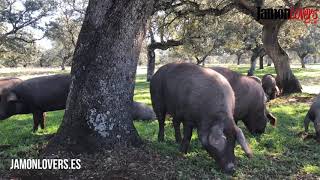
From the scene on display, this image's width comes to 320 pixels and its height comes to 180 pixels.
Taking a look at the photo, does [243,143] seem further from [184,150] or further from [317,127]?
[317,127]

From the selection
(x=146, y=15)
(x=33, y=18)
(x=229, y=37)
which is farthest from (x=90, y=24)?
(x=33, y=18)

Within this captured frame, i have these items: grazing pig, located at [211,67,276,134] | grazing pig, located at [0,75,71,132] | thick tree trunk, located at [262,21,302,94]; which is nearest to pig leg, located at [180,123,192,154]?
grazing pig, located at [211,67,276,134]

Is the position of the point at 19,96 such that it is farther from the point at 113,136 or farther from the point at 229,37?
the point at 229,37

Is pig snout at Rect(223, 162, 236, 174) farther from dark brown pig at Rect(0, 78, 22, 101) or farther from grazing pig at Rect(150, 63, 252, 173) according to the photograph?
dark brown pig at Rect(0, 78, 22, 101)

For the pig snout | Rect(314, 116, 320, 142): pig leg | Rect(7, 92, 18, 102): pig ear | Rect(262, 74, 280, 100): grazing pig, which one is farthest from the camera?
Rect(262, 74, 280, 100): grazing pig

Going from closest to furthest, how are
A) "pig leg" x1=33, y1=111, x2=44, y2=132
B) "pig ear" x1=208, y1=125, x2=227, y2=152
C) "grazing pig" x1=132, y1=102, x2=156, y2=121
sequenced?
"pig ear" x1=208, y1=125, x2=227, y2=152
"pig leg" x1=33, y1=111, x2=44, y2=132
"grazing pig" x1=132, y1=102, x2=156, y2=121

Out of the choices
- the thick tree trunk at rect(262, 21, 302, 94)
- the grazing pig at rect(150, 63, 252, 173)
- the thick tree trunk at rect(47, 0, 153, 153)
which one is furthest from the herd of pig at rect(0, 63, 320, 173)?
the thick tree trunk at rect(262, 21, 302, 94)

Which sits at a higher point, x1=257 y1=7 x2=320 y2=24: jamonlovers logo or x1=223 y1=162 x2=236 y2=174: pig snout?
x1=257 y1=7 x2=320 y2=24: jamonlovers logo

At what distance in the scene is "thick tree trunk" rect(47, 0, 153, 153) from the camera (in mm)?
7344

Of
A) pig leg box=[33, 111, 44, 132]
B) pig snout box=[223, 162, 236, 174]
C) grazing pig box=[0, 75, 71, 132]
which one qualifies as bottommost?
pig snout box=[223, 162, 236, 174]

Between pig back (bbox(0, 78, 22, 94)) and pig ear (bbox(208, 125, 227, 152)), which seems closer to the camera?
pig ear (bbox(208, 125, 227, 152))

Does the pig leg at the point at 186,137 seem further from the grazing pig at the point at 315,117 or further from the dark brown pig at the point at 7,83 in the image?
the dark brown pig at the point at 7,83

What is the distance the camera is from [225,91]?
8.00 m

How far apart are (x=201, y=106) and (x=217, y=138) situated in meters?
0.90
